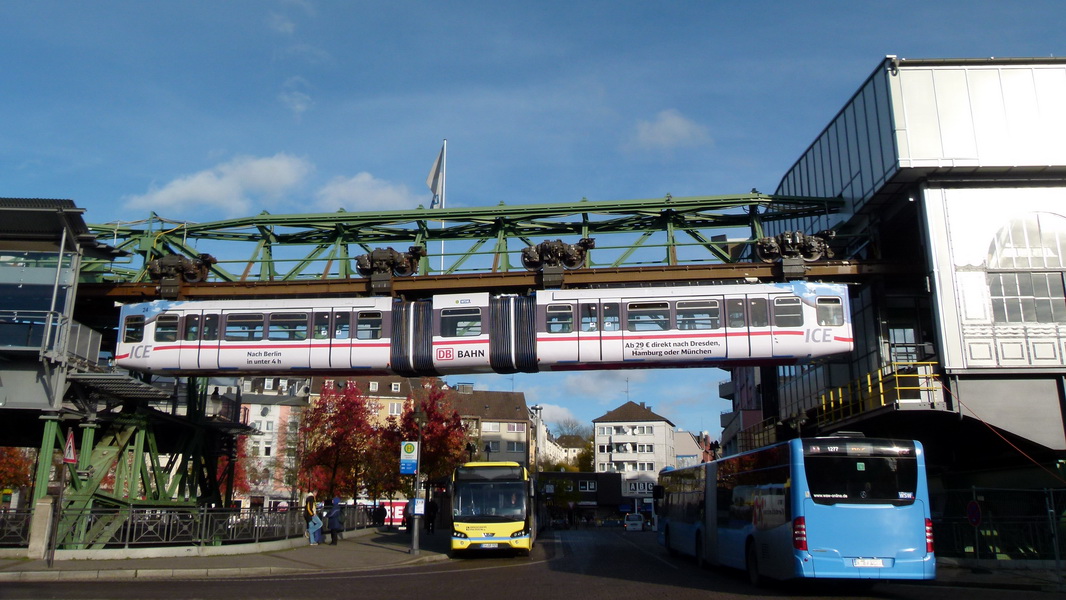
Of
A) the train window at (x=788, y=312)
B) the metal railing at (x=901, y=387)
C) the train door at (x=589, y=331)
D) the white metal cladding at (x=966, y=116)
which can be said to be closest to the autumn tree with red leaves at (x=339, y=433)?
the train door at (x=589, y=331)

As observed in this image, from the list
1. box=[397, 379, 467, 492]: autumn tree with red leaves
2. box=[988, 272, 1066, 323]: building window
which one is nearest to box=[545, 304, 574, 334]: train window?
box=[988, 272, 1066, 323]: building window

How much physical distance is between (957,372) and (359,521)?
27.3 m

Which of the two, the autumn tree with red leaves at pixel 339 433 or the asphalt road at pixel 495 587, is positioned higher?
the autumn tree with red leaves at pixel 339 433

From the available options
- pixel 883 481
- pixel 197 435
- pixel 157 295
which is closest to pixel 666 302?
pixel 883 481

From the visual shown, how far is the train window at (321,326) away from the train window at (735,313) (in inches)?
454

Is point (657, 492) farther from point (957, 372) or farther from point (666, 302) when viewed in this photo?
point (957, 372)

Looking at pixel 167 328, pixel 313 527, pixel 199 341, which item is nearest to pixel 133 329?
pixel 167 328

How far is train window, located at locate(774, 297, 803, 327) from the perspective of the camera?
22.8 metres

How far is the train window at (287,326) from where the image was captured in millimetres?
24516

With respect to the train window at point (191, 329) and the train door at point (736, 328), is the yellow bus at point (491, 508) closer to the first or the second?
the train door at point (736, 328)

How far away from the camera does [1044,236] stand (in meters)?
23.8

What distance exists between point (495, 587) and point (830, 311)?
12.4 meters

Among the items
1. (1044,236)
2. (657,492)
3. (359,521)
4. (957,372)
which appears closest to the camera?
(957,372)

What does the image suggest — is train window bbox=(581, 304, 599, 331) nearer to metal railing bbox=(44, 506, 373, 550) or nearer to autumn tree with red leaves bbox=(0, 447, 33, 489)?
metal railing bbox=(44, 506, 373, 550)
